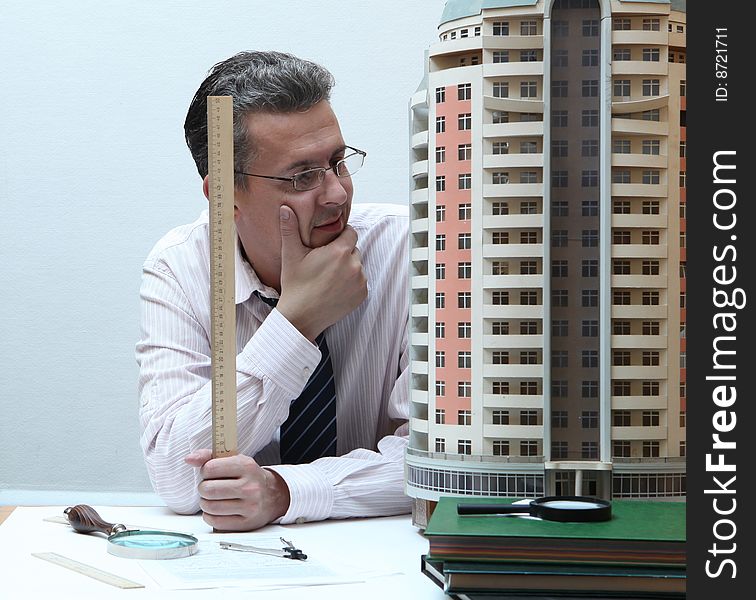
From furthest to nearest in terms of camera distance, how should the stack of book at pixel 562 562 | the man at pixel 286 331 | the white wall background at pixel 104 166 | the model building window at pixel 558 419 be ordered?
the white wall background at pixel 104 166
the man at pixel 286 331
the model building window at pixel 558 419
the stack of book at pixel 562 562

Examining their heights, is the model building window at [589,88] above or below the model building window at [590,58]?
below

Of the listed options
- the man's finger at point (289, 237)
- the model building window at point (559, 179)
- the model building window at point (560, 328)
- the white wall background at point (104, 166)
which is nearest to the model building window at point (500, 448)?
the model building window at point (560, 328)

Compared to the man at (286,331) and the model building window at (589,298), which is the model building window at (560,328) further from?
the man at (286,331)

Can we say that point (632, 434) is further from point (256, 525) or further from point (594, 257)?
point (256, 525)

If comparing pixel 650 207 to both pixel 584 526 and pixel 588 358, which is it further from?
pixel 584 526

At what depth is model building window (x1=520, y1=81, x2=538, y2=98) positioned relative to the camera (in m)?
0.83

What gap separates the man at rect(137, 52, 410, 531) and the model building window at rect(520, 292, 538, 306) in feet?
1.15

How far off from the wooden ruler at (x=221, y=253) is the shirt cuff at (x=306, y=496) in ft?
0.43

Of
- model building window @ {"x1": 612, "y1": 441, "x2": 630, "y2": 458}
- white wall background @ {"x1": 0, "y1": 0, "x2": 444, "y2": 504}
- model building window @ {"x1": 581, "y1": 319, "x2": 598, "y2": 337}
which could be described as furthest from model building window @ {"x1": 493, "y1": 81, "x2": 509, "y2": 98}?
white wall background @ {"x1": 0, "y1": 0, "x2": 444, "y2": 504}

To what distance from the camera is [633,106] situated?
2.66ft

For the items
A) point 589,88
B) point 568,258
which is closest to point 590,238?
point 568,258

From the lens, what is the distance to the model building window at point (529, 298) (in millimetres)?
813
